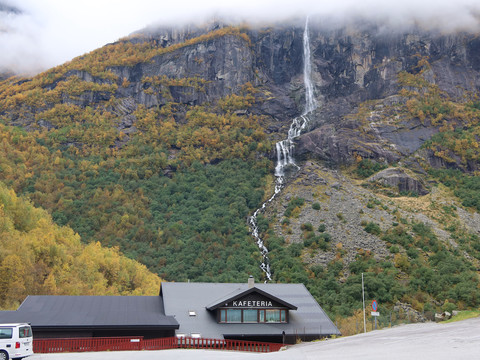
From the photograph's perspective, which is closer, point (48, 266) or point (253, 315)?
point (253, 315)

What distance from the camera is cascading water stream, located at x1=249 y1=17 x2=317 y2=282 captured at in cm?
10100

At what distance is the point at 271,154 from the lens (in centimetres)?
13862

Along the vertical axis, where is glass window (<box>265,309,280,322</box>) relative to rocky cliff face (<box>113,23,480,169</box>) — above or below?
below

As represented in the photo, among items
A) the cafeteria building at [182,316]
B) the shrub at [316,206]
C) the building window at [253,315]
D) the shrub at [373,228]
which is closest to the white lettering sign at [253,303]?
the cafeteria building at [182,316]

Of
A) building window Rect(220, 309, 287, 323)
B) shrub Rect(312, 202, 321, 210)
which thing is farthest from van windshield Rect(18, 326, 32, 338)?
shrub Rect(312, 202, 321, 210)

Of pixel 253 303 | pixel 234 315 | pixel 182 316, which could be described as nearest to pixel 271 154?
pixel 253 303

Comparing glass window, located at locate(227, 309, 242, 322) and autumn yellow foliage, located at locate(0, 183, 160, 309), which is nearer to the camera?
glass window, located at locate(227, 309, 242, 322)

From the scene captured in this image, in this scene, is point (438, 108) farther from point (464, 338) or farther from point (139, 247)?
point (464, 338)

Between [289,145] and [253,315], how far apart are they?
99860mm

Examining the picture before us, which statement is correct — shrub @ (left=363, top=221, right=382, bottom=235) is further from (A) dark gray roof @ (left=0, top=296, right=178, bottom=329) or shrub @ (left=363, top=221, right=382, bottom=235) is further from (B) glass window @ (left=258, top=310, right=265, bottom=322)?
(A) dark gray roof @ (left=0, top=296, right=178, bottom=329)

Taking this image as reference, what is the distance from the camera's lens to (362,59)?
16250 cm

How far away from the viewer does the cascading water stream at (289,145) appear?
101000mm

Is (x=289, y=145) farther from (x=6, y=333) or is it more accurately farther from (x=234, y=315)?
(x=6, y=333)

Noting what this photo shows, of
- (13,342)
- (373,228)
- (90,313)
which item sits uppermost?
(373,228)
